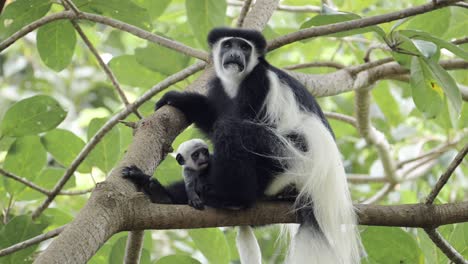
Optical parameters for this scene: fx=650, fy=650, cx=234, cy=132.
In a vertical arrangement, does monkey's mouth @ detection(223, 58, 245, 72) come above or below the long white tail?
above

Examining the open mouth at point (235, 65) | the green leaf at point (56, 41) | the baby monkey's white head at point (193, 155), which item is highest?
the green leaf at point (56, 41)

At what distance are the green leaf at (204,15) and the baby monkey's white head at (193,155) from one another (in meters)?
0.46

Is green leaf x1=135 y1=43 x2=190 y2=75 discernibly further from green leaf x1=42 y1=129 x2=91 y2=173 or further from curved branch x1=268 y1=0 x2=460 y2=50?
curved branch x1=268 y1=0 x2=460 y2=50

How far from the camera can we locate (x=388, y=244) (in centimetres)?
215

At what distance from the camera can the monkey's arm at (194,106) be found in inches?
93.6

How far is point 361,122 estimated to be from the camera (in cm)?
351

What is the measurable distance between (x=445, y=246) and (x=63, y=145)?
4.91ft

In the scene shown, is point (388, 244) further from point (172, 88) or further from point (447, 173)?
point (172, 88)

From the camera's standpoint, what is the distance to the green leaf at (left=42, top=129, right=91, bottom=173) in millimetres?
2588

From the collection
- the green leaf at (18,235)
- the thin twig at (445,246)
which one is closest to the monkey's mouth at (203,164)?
the green leaf at (18,235)

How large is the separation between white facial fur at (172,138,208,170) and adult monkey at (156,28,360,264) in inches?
4.4

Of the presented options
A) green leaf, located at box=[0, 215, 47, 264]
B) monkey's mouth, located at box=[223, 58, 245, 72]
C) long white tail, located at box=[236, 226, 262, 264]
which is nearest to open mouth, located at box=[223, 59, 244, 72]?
monkey's mouth, located at box=[223, 58, 245, 72]

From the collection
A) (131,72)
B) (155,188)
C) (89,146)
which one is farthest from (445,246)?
(131,72)

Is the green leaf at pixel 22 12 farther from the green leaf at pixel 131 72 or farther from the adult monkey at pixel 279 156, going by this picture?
the adult monkey at pixel 279 156
